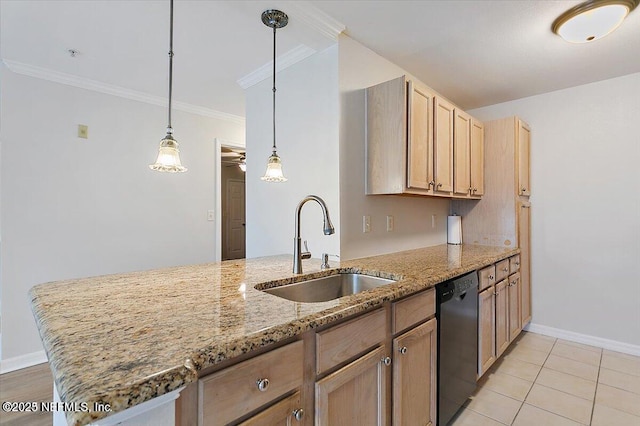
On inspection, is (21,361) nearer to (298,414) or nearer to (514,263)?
(298,414)

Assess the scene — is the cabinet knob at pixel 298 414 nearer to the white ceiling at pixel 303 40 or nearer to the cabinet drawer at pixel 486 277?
the cabinet drawer at pixel 486 277

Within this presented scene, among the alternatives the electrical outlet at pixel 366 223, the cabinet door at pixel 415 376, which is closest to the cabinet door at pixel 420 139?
the electrical outlet at pixel 366 223

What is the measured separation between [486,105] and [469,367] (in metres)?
2.84

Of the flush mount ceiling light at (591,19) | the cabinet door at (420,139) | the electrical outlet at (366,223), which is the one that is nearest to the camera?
the flush mount ceiling light at (591,19)

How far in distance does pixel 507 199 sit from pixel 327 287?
83.3 inches

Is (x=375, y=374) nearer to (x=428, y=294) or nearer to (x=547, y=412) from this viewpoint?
(x=428, y=294)

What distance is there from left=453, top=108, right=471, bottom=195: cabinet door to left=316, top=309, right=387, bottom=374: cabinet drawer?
5.43 ft

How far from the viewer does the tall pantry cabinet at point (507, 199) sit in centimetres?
286

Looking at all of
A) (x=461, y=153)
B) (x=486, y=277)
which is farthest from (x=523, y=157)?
(x=486, y=277)

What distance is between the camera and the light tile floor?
73.8 inches

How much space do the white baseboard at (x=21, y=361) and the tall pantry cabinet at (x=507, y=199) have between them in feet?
13.0

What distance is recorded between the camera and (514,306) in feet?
8.93

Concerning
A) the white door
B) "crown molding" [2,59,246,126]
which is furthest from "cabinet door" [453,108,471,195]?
the white door

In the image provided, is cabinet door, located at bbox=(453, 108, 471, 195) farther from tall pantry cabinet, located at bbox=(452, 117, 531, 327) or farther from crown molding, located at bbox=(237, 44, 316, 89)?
crown molding, located at bbox=(237, 44, 316, 89)
